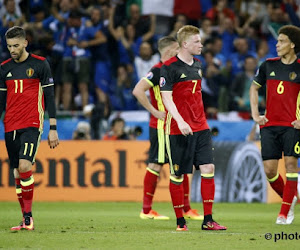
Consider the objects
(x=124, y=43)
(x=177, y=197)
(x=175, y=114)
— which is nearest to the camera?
(x=175, y=114)

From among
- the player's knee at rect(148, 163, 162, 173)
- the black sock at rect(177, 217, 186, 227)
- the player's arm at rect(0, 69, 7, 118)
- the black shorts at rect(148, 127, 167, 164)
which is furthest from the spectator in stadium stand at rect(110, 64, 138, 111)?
the black sock at rect(177, 217, 186, 227)

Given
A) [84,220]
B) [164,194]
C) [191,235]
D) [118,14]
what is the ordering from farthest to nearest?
[118,14], [164,194], [84,220], [191,235]

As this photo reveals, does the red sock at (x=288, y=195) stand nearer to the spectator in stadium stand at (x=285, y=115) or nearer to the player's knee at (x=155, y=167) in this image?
the spectator in stadium stand at (x=285, y=115)

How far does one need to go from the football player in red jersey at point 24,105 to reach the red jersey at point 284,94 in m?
2.82

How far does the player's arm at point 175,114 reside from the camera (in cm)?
896

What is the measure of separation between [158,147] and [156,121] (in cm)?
38

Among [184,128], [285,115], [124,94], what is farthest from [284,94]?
[124,94]

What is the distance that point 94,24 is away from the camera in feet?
61.9

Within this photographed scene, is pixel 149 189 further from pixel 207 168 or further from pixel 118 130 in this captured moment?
pixel 118 130

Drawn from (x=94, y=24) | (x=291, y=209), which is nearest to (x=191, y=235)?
(x=291, y=209)

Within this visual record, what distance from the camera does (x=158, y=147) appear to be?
11523mm

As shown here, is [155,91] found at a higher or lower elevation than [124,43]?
lower

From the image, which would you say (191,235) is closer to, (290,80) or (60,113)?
(290,80)

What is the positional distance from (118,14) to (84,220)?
9.34 meters
